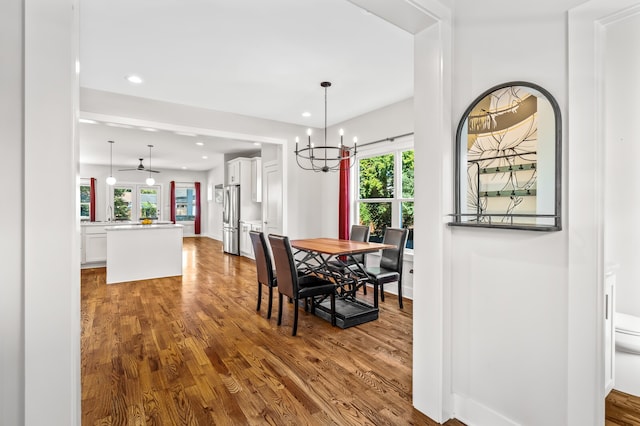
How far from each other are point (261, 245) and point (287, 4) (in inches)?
85.5

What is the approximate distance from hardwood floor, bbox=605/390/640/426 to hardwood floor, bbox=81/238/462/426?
0.93 m

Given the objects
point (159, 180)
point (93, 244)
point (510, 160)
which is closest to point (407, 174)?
point (510, 160)

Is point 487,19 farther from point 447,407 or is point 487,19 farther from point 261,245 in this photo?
point 261,245

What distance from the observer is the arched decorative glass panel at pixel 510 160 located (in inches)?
56.4

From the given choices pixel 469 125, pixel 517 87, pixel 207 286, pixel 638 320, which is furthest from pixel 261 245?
pixel 638 320

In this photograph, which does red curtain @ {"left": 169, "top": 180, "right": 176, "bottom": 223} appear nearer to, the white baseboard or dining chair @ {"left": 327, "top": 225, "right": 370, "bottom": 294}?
dining chair @ {"left": 327, "top": 225, "right": 370, "bottom": 294}

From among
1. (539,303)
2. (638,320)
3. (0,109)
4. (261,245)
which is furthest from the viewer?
(261,245)

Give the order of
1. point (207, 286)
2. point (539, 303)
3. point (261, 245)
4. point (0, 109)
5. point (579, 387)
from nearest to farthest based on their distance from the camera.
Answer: point (0, 109)
point (579, 387)
point (539, 303)
point (261, 245)
point (207, 286)

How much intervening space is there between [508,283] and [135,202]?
40.3 feet

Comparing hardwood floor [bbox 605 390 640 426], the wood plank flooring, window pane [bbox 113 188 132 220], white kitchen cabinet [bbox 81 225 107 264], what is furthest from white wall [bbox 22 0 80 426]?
window pane [bbox 113 188 132 220]

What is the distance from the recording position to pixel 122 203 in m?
11.0

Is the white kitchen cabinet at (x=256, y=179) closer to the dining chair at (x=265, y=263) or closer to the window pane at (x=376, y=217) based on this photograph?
the window pane at (x=376, y=217)

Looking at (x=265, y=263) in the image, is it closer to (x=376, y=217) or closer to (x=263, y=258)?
(x=263, y=258)

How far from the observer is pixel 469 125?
173 cm
